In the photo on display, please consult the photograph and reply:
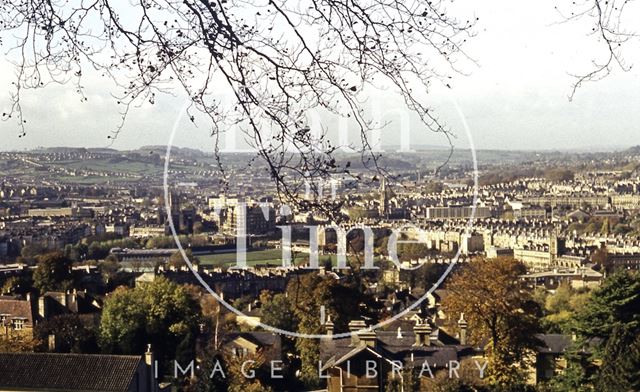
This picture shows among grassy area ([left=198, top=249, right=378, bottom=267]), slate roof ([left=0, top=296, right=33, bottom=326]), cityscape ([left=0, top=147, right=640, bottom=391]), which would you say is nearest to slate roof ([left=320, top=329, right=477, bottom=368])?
cityscape ([left=0, top=147, right=640, bottom=391])

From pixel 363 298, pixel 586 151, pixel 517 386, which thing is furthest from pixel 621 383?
pixel 586 151

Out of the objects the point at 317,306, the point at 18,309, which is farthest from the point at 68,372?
the point at 18,309

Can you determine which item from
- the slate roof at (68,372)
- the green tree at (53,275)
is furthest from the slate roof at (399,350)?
the green tree at (53,275)

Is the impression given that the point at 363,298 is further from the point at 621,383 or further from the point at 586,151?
the point at 586,151

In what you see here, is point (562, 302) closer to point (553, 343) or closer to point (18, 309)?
point (553, 343)

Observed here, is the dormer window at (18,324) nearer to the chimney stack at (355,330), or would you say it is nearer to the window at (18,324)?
the window at (18,324)

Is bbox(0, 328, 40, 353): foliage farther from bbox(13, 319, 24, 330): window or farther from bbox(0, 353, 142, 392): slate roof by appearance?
bbox(0, 353, 142, 392): slate roof
